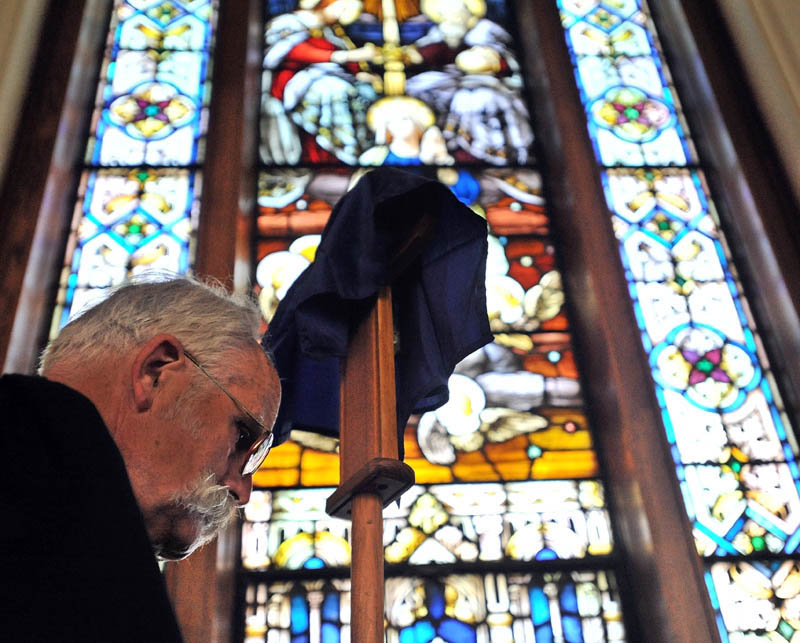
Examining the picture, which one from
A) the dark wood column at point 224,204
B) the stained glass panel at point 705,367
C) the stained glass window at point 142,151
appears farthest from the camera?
the stained glass window at point 142,151

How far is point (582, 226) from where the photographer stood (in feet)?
12.8

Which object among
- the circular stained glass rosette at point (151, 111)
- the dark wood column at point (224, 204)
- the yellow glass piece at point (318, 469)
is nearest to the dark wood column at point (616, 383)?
the yellow glass piece at point (318, 469)

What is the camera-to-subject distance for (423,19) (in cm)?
495

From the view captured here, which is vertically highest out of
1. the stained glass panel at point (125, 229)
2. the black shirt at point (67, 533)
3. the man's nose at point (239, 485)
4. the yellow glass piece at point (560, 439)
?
the stained glass panel at point (125, 229)

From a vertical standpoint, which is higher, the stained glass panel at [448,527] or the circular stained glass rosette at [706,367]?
the circular stained glass rosette at [706,367]

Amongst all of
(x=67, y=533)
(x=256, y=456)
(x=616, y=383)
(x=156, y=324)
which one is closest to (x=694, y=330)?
(x=616, y=383)

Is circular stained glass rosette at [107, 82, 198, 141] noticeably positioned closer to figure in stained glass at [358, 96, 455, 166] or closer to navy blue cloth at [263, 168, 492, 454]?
figure in stained glass at [358, 96, 455, 166]

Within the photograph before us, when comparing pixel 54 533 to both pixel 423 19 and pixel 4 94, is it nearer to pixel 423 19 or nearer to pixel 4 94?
pixel 4 94

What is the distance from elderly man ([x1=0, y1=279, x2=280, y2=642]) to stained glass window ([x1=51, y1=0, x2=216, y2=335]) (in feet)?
7.81

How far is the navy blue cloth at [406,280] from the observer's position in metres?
1.98

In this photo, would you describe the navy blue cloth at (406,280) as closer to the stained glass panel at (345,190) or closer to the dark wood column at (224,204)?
the dark wood column at (224,204)

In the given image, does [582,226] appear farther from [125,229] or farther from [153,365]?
[153,365]

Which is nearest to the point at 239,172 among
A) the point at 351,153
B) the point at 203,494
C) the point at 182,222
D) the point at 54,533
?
the point at 182,222

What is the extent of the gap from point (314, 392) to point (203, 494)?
917 mm
